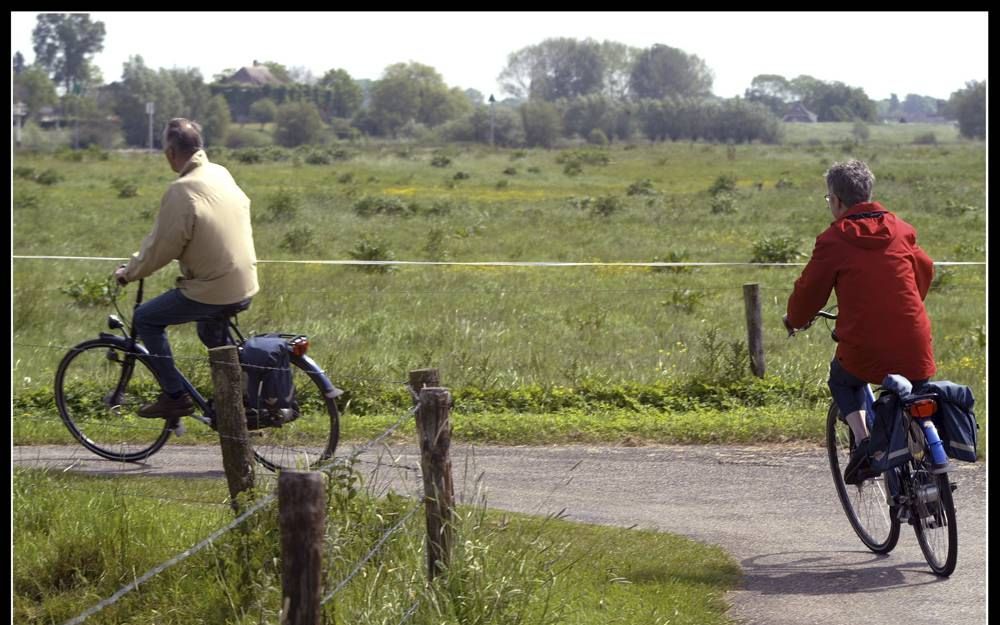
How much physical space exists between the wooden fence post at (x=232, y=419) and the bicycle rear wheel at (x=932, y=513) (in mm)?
3050

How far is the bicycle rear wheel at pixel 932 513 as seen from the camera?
624 centimetres

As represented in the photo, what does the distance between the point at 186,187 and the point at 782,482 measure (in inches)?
164

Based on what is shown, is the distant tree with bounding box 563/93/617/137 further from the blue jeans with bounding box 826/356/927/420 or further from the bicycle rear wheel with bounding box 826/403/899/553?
the blue jeans with bounding box 826/356/927/420

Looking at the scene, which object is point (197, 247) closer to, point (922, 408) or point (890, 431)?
point (890, 431)

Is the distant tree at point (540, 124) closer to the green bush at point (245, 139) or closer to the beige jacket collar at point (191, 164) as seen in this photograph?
the green bush at point (245, 139)

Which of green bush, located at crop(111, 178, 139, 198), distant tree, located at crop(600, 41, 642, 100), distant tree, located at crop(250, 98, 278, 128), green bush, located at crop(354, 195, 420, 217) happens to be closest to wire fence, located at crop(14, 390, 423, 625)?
green bush, located at crop(354, 195, 420, 217)

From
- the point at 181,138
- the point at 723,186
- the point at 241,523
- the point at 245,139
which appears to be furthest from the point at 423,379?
the point at 245,139

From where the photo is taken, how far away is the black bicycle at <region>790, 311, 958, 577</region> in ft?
20.4

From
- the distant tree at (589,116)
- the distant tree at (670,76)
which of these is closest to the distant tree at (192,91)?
the distant tree at (589,116)

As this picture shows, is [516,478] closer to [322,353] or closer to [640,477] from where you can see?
[640,477]

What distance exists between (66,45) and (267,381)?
19586 cm

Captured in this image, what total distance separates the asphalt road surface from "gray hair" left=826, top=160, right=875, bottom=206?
1.87m

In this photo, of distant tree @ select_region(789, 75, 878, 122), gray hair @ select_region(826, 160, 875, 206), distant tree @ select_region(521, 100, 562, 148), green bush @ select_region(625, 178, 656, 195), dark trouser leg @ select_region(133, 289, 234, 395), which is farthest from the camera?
distant tree @ select_region(789, 75, 878, 122)

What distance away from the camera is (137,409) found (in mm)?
9180
